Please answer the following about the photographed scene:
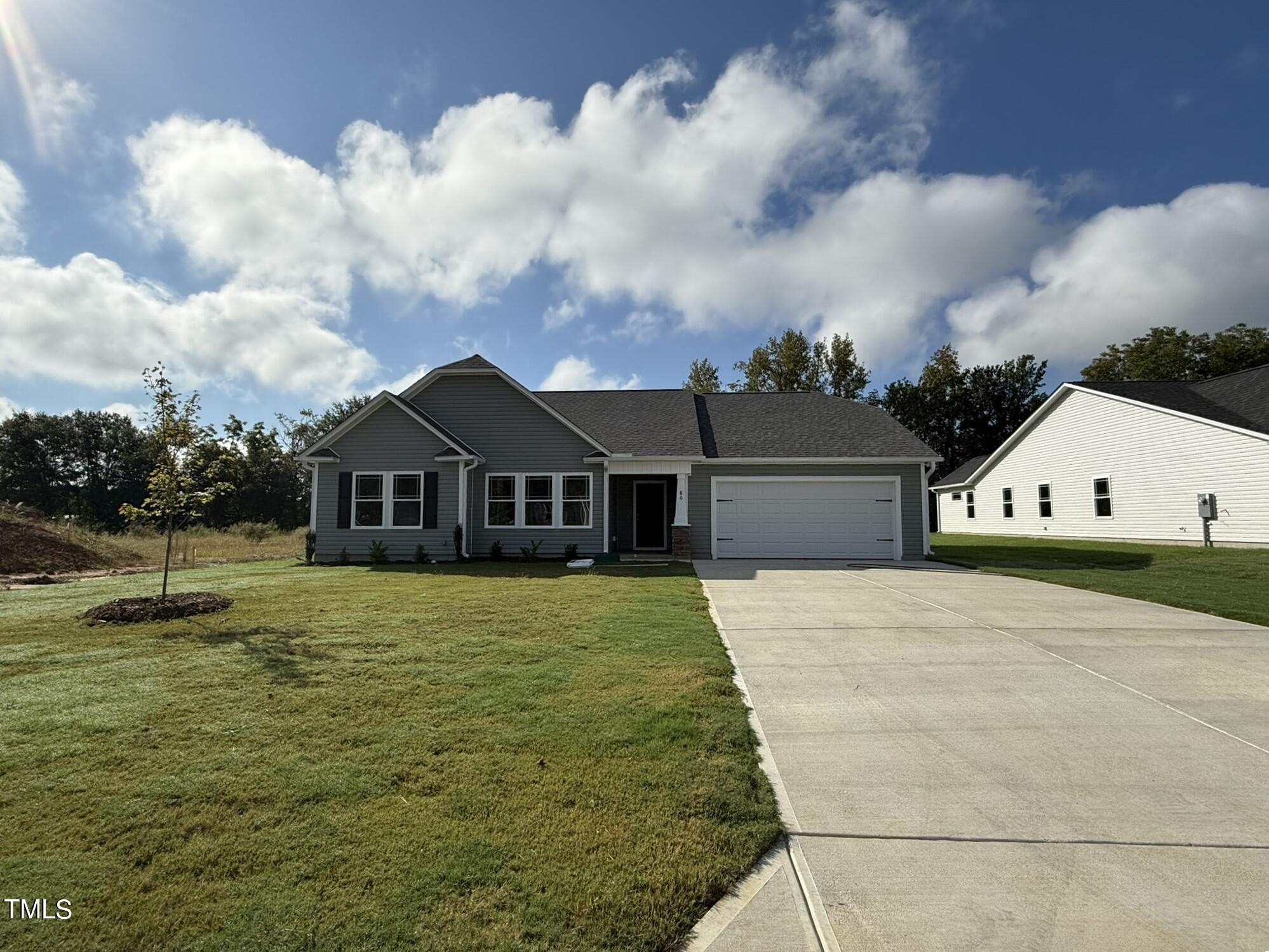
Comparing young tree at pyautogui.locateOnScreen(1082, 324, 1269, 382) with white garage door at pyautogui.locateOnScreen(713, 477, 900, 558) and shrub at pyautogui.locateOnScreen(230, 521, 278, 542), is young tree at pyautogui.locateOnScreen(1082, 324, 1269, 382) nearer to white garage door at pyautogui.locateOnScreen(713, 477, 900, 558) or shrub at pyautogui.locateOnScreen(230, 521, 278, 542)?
white garage door at pyautogui.locateOnScreen(713, 477, 900, 558)

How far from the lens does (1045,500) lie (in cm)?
2516

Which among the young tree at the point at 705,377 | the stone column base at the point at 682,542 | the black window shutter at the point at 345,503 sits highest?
the young tree at the point at 705,377

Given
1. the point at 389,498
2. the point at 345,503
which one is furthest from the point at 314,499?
the point at 389,498

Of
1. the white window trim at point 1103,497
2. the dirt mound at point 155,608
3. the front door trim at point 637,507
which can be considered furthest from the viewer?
the white window trim at point 1103,497

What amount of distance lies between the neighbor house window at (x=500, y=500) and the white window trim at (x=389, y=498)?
1659 millimetres

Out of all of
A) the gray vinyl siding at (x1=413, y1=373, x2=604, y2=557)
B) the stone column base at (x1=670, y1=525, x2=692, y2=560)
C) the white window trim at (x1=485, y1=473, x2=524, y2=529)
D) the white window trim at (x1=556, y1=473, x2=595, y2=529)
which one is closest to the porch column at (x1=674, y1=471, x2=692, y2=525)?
the stone column base at (x1=670, y1=525, x2=692, y2=560)

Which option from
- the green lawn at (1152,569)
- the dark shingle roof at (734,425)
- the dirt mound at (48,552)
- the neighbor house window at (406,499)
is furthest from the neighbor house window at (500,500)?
the green lawn at (1152,569)

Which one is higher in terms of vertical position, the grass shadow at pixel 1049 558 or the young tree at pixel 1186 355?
the young tree at pixel 1186 355

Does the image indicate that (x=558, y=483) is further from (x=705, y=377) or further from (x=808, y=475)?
(x=705, y=377)

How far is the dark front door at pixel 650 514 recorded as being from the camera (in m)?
19.6

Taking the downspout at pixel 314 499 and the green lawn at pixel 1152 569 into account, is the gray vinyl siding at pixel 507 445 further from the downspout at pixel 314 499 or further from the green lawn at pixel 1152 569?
the green lawn at pixel 1152 569

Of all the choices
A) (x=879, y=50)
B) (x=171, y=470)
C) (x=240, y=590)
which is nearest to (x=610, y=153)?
(x=879, y=50)

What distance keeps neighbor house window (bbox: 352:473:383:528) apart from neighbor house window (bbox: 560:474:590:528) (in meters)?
4.82

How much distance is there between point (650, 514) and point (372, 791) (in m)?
16.6
